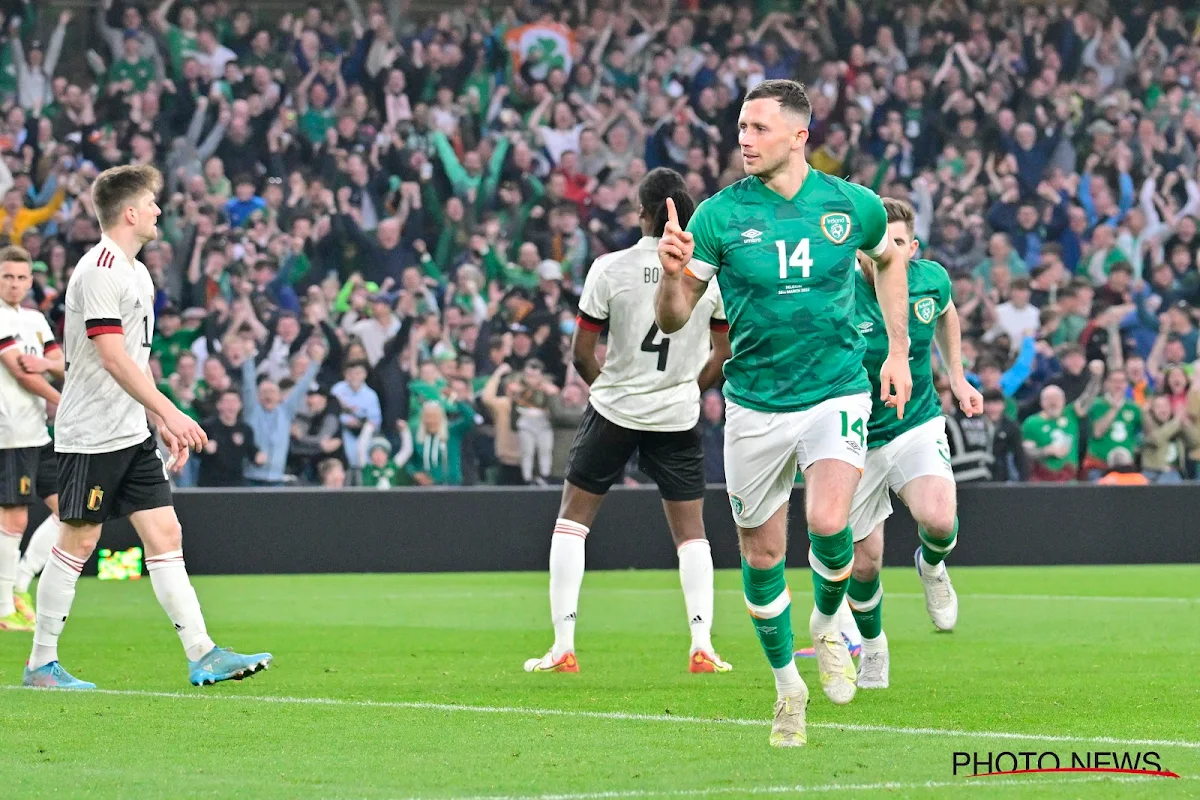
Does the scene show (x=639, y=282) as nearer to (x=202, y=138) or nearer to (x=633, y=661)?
(x=633, y=661)

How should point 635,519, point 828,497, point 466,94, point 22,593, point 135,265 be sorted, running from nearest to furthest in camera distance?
1. point 828,497
2. point 135,265
3. point 22,593
4. point 635,519
5. point 466,94

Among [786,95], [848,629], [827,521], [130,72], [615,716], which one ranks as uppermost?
[130,72]

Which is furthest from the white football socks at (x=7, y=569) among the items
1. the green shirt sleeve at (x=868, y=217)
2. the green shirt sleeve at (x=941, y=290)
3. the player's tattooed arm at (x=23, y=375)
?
the green shirt sleeve at (x=868, y=217)

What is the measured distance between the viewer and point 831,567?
22.5 ft

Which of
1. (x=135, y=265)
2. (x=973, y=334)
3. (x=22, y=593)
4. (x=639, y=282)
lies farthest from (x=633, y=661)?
(x=973, y=334)

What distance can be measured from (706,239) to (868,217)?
2.08ft

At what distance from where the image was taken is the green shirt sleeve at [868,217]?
6.66 m

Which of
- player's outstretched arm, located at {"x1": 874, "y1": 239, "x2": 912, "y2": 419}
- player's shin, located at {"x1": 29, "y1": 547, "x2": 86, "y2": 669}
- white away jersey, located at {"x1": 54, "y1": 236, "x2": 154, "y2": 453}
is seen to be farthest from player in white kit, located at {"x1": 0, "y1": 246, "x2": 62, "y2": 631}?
player's outstretched arm, located at {"x1": 874, "y1": 239, "x2": 912, "y2": 419}

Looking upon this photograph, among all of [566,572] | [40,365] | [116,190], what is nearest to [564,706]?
[566,572]

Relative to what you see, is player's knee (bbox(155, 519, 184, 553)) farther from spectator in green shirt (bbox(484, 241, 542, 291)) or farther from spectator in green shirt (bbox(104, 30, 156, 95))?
spectator in green shirt (bbox(104, 30, 156, 95))

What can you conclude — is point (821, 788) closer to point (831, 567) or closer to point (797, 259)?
point (831, 567)

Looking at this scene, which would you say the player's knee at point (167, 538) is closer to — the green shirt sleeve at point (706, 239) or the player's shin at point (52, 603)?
the player's shin at point (52, 603)

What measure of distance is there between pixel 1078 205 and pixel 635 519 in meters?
8.35

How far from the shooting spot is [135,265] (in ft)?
26.9
